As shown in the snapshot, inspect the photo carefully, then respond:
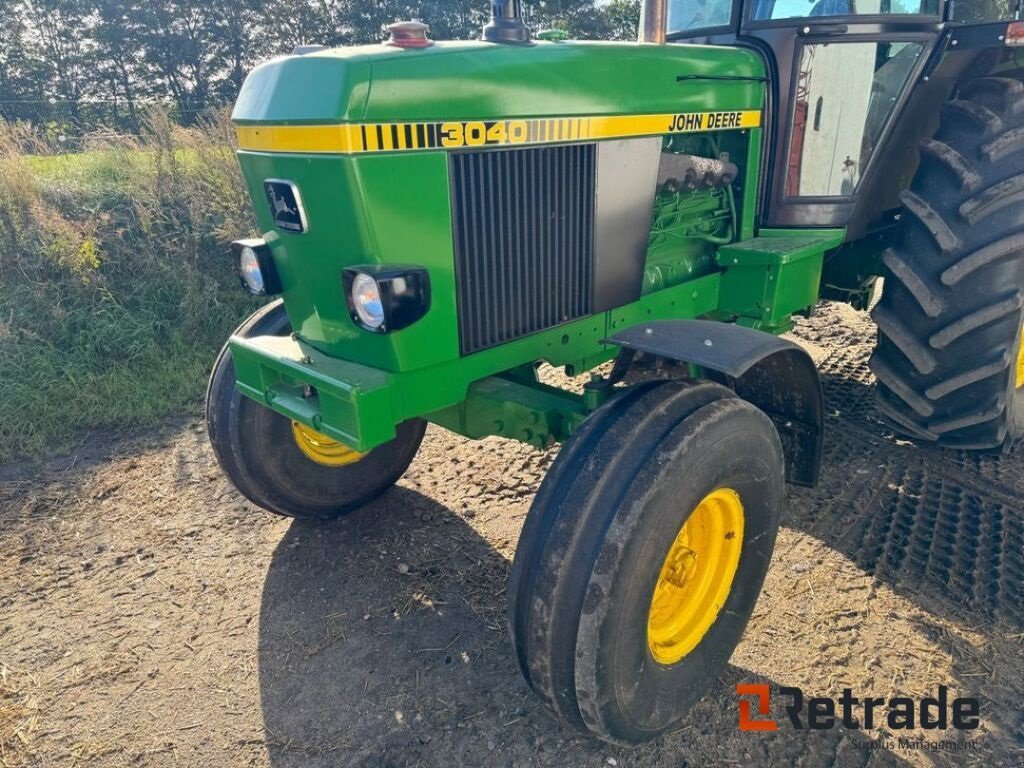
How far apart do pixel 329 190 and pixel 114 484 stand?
8.40ft

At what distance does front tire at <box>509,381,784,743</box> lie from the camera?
6.20 ft

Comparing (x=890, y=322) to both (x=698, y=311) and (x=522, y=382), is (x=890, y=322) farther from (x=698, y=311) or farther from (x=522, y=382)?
(x=522, y=382)

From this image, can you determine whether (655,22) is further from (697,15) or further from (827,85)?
(827,85)

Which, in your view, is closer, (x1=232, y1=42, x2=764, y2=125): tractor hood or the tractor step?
(x1=232, y1=42, x2=764, y2=125): tractor hood

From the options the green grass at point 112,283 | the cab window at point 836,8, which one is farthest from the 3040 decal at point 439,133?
the green grass at point 112,283

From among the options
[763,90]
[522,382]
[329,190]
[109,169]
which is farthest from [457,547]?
[109,169]

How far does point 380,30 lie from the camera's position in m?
20.0

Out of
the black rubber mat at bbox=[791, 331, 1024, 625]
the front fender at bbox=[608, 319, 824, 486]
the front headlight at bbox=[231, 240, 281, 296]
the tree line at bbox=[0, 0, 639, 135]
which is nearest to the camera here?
the front fender at bbox=[608, 319, 824, 486]

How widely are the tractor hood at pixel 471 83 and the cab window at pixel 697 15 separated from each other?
1.91 ft

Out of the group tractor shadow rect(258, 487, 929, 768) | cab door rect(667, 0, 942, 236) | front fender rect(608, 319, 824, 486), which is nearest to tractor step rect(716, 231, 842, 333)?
cab door rect(667, 0, 942, 236)

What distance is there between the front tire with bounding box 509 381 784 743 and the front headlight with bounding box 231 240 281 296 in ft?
3.83

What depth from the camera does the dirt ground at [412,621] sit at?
7.41 ft

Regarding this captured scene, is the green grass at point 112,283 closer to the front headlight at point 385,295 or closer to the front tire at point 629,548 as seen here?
the front headlight at point 385,295

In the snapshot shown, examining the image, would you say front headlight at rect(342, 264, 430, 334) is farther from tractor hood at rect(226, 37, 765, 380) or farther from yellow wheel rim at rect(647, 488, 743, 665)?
yellow wheel rim at rect(647, 488, 743, 665)
